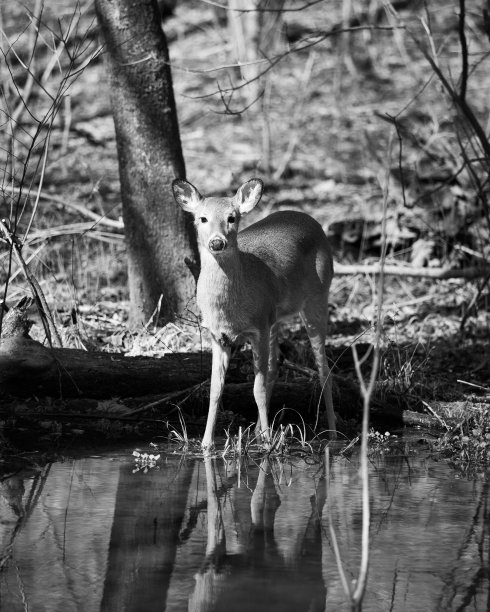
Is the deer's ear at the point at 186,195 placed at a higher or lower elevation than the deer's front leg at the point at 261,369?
higher

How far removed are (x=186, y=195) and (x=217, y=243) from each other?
58cm

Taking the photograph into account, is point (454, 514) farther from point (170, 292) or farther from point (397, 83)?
point (397, 83)

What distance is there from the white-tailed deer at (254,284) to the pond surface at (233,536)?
0.77 meters

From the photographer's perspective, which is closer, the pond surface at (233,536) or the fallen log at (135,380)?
the pond surface at (233,536)

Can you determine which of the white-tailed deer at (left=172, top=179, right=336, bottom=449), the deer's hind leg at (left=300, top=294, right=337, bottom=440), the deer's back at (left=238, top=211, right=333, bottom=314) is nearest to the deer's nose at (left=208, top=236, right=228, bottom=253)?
the white-tailed deer at (left=172, top=179, right=336, bottom=449)

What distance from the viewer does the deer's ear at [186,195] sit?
628 cm

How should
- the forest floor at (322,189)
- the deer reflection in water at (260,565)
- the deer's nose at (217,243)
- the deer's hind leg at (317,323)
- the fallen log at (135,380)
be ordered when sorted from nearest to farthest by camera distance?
1. the deer reflection in water at (260,565)
2. the deer's nose at (217,243)
3. the fallen log at (135,380)
4. the deer's hind leg at (317,323)
5. the forest floor at (322,189)

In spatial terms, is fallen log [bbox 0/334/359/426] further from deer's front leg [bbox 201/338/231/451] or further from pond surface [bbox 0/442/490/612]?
pond surface [bbox 0/442/490/612]

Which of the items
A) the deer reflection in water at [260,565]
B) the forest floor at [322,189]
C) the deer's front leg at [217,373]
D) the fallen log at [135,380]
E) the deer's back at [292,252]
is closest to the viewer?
the deer reflection in water at [260,565]

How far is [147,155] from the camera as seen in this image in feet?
26.9

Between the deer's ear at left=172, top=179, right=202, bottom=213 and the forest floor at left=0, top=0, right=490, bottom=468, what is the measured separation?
906 millimetres

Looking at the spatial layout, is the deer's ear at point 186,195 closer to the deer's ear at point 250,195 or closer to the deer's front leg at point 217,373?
the deer's ear at point 250,195

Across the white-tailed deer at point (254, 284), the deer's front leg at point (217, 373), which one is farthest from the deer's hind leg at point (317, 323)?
the deer's front leg at point (217, 373)

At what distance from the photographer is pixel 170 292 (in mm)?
8398
